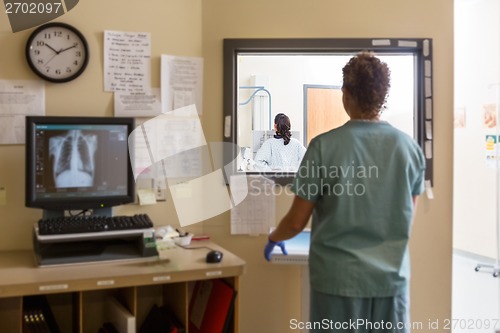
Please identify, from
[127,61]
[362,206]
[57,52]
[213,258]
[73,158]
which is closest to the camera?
[362,206]

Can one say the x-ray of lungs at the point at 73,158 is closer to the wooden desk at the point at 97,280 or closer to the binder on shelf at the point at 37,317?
the wooden desk at the point at 97,280

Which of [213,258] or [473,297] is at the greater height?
[213,258]

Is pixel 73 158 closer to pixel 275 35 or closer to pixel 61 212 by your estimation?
pixel 61 212

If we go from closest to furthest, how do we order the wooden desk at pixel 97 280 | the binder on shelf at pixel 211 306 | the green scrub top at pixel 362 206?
the green scrub top at pixel 362 206 < the wooden desk at pixel 97 280 < the binder on shelf at pixel 211 306

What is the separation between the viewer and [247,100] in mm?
2686

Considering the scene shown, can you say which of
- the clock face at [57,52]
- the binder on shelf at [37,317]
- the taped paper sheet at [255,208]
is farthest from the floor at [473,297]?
the clock face at [57,52]

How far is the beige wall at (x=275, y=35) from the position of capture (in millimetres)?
2514

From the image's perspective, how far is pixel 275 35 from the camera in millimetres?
2637

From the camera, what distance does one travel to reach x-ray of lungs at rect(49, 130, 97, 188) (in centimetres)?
218

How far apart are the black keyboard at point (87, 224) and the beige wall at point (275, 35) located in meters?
0.39

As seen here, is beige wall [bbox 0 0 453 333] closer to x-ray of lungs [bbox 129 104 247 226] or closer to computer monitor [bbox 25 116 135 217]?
x-ray of lungs [bbox 129 104 247 226]

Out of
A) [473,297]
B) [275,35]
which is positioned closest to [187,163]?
[275,35]

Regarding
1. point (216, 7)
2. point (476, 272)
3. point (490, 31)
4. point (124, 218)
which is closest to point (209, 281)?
point (124, 218)

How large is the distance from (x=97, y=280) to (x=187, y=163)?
940mm
